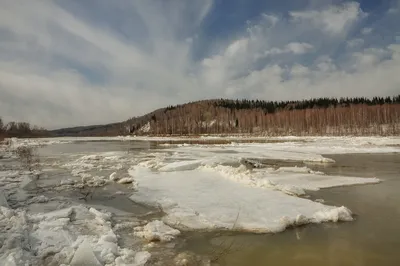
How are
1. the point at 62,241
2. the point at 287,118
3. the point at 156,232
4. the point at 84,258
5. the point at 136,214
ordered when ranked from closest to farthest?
the point at 84,258 → the point at 62,241 → the point at 156,232 → the point at 136,214 → the point at 287,118

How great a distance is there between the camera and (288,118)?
105m

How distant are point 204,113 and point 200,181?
13852 centimetres

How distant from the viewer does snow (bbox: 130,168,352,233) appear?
7590 mm

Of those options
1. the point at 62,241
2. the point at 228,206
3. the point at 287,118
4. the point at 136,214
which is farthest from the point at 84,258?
the point at 287,118

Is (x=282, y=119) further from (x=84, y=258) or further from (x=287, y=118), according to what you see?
(x=84, y=258)

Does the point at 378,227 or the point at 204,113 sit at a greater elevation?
the point at 204,113

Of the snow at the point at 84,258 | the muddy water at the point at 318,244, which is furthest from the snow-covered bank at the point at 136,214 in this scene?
the muddy water at the point at 318,244

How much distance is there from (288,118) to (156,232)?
339 ft

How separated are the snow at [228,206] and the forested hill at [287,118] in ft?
231

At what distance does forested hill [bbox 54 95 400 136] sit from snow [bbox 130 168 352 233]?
7049 cm

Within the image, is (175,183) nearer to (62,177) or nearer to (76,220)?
(76,220)

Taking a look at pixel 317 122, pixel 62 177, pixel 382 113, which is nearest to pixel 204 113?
pixel 317 122

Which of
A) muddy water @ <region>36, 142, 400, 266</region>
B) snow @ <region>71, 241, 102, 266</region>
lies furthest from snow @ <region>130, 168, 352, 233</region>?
snow @ <region>71, 241, 102, 266</region>

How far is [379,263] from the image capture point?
5199mm
